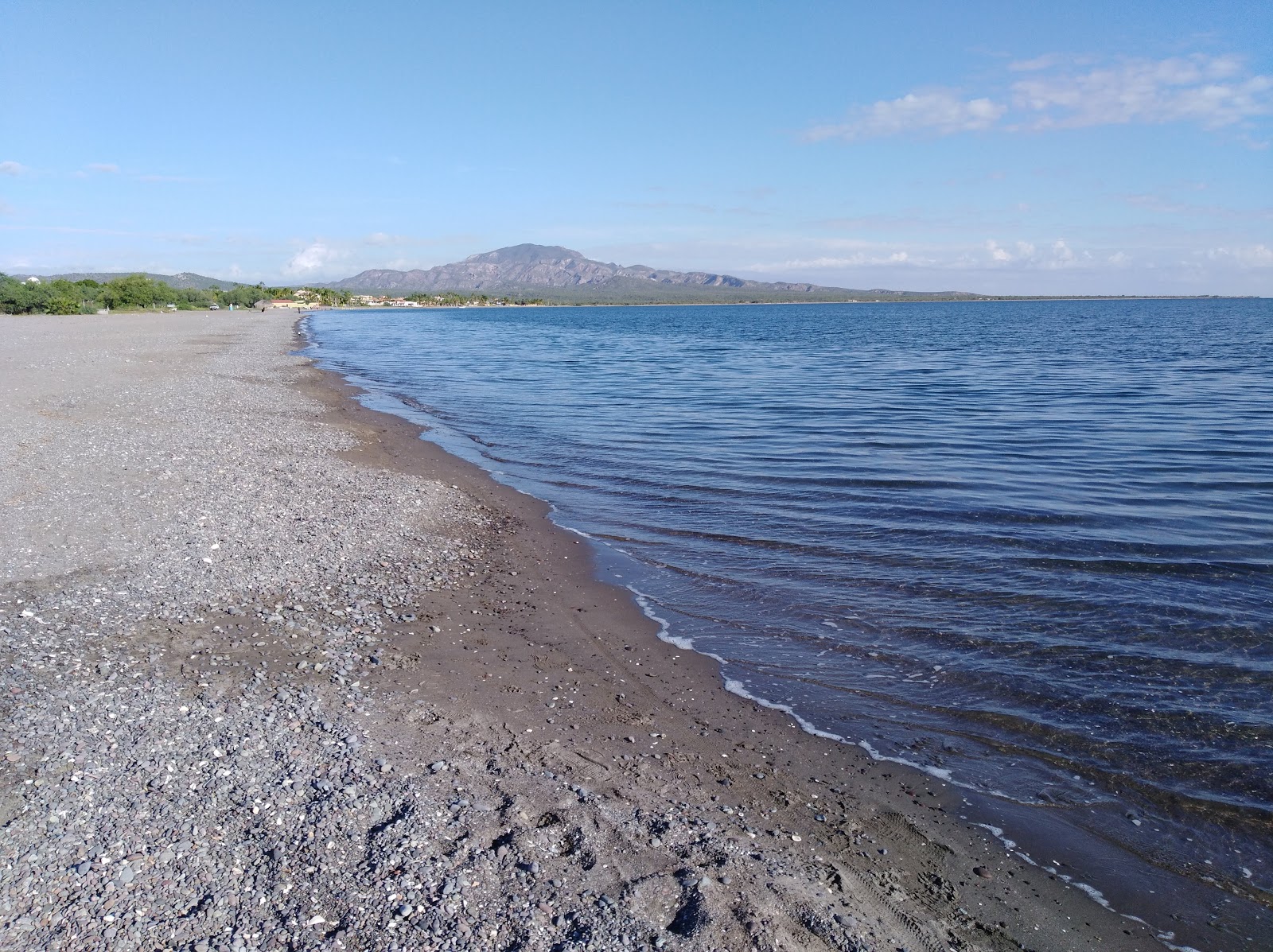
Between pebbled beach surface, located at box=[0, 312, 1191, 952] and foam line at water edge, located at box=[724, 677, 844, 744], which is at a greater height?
pebbled beach surface, located at box=[0, 312, 1191, 952]

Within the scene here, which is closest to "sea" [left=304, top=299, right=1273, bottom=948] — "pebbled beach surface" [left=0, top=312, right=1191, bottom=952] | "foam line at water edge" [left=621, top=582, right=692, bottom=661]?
"foam line at water edge" [left=621, top=582, right=692, bottom=661]

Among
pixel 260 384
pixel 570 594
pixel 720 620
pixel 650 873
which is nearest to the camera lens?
pixel 650 873

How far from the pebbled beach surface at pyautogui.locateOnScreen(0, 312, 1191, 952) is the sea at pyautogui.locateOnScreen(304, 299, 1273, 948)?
737mm

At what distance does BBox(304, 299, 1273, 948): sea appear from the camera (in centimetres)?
673

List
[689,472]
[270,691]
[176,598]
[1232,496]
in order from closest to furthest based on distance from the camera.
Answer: [270,691] → [176,598] → [1232,496] → [689,472]

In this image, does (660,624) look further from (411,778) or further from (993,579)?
(993,579)

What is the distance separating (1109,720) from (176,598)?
9986 mm

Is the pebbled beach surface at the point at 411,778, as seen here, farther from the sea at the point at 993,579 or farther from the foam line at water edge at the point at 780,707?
the sea at the point at 993,579

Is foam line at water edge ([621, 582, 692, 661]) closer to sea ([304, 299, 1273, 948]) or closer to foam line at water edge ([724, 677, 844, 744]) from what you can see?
sea ([304, 299, 1273, 948])

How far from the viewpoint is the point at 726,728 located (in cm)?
754

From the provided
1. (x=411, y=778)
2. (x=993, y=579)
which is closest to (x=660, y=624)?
(x=411, y=778)

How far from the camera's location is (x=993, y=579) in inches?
447

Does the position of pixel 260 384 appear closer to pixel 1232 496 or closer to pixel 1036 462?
pixel 1036 462

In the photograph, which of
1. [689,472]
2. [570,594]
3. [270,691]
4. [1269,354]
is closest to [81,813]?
[270,691]
